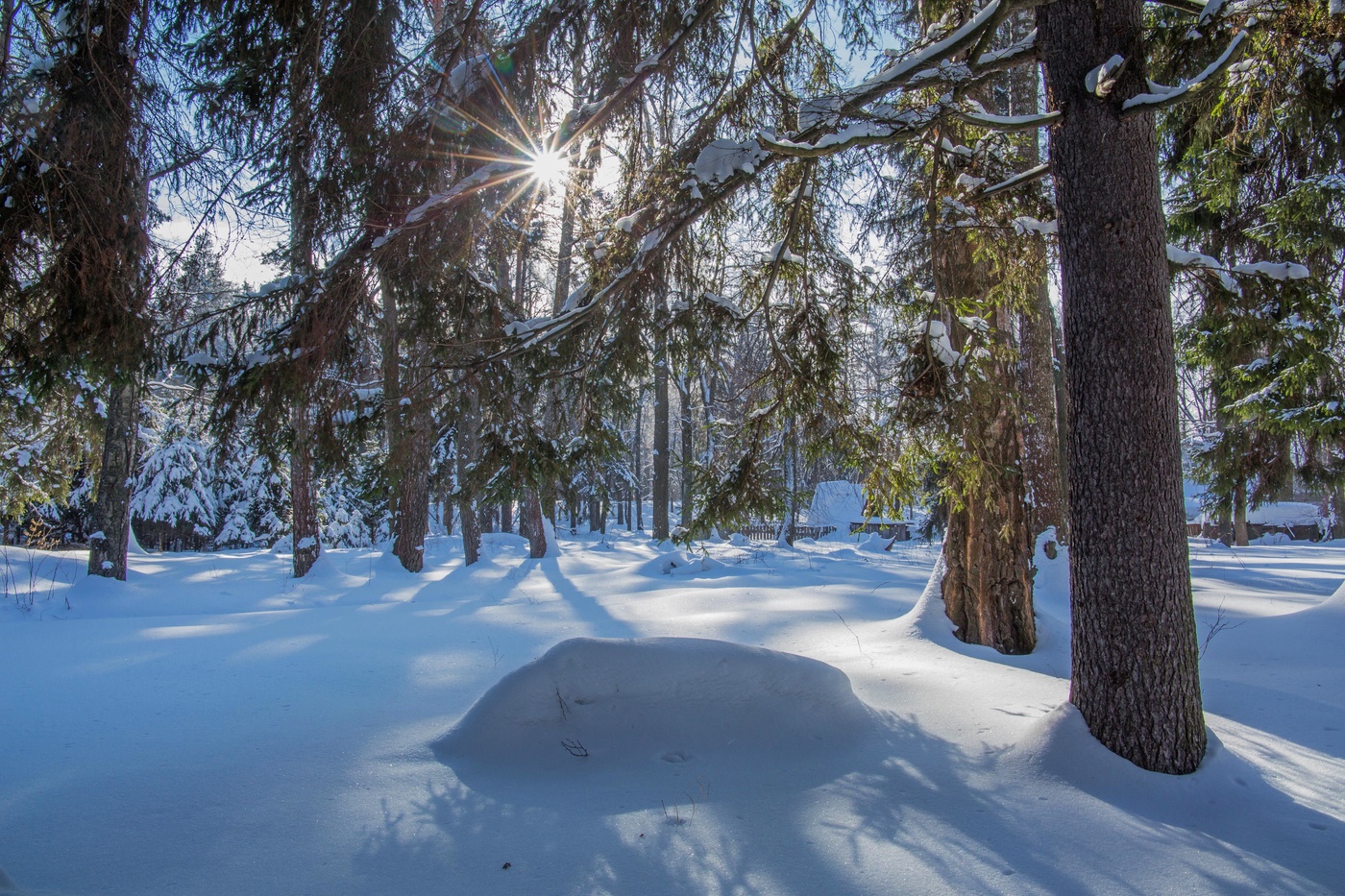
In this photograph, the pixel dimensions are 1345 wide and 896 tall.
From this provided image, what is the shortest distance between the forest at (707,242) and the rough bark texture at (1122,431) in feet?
0.05

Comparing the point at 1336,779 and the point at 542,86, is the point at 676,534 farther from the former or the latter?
the point at 1336,779

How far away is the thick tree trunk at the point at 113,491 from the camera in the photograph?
9281 millimetres

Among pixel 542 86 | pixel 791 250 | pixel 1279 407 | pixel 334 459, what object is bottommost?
pixel 334 459

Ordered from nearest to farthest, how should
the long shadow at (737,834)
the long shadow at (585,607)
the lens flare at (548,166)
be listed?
the long shadow at (737,834), the lens flare at (548,166), the long shadow at (585,607)

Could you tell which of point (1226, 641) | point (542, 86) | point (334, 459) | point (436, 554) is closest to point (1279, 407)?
point (1226, 641)

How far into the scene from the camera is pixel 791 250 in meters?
4.53

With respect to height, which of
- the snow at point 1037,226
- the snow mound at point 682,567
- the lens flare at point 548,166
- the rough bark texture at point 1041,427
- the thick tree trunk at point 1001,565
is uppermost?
the lens flare at point 548,166

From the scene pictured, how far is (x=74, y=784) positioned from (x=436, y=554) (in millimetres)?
15397

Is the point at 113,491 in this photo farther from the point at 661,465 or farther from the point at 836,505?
the point at 836,505

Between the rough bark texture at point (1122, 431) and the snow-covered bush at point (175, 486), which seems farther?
the snow-covered bush at point (175, 486)

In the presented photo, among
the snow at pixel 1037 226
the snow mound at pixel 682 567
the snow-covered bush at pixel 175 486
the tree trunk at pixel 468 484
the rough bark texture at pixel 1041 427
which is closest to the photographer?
the snow at pixel 1037 226

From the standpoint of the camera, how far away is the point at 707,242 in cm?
486

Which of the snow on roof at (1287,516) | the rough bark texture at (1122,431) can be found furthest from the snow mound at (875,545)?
the snow on roof at (1287,516)

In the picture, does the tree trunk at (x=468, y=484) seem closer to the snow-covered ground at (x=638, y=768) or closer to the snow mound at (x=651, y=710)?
the snow-covered ground at (x=638, y=768)
